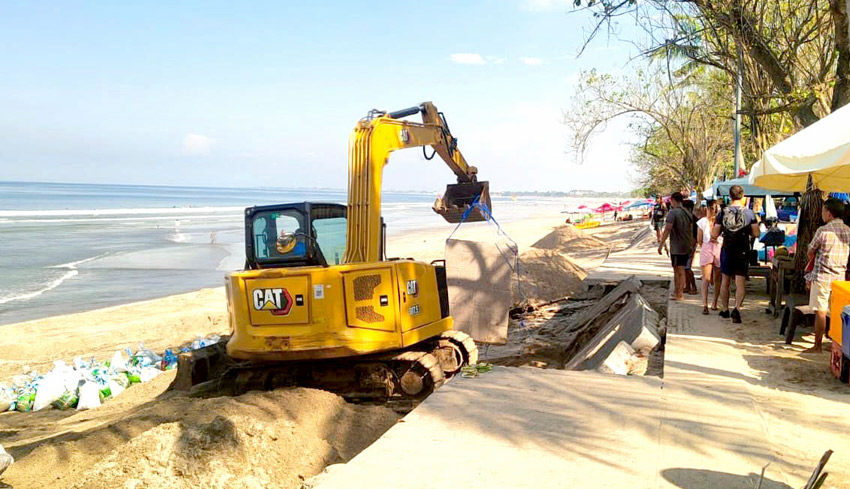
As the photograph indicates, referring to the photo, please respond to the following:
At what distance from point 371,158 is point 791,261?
5.99 m

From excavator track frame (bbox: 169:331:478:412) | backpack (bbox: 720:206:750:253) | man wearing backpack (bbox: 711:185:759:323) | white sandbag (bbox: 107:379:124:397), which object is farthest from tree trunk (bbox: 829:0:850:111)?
white sandbag (bbox: 107:379:124:397)

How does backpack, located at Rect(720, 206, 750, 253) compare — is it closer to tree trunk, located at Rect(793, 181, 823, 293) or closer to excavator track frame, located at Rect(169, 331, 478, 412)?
tree trunk, located at Rect(793, 181, 823, 293)

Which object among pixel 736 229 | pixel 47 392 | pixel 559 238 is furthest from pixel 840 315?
pixel 559 238

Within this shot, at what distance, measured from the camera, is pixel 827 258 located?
265 inches

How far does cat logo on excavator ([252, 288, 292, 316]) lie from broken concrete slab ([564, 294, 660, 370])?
362 centimetres

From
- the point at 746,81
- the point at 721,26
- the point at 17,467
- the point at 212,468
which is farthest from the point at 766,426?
the point at 746,81

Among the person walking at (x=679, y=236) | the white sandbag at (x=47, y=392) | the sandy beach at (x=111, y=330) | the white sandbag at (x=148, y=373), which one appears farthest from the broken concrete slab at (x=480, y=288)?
the sandy beach at (x=111, y=330)

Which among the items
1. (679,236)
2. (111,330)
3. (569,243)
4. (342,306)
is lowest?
(111,330)

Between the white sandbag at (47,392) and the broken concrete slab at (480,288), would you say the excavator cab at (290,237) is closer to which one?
the broken concrete slab at (480,288)

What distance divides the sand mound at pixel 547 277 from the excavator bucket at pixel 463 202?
4912mm

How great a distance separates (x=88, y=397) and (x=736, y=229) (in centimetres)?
903

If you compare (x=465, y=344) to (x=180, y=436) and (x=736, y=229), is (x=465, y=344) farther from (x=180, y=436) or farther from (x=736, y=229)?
(x=180, y=436)

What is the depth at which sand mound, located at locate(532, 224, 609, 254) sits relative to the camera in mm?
26748

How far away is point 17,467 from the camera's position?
5168 mm
